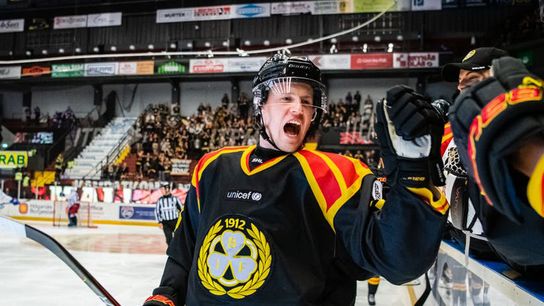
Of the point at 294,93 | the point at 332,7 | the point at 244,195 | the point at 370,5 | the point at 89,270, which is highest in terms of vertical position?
the point at 332,7

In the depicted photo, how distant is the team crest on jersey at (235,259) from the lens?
4.18ft

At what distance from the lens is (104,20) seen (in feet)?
59.3

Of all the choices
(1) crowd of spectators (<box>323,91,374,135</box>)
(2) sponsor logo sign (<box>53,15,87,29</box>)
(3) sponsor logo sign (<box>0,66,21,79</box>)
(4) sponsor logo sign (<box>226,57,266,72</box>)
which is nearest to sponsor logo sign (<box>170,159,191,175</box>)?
(4) sponsor logo sign (<box>226,57,266,72</box>)

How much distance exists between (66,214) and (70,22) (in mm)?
9491

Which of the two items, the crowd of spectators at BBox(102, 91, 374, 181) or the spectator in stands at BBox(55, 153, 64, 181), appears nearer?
the crowd of spectators at BBox(102, 91, 374, 181)

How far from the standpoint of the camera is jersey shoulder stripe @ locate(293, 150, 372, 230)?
1.29 m

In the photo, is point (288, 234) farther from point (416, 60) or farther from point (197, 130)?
point (197, 130)

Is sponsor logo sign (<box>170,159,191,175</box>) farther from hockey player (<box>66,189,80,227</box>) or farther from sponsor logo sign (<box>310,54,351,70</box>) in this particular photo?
sponsor logo sign (<box>310,54,351,70</box>)

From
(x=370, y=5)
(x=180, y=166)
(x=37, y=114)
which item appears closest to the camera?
(x=370, y=5)

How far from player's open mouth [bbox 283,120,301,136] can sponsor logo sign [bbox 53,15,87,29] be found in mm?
18934

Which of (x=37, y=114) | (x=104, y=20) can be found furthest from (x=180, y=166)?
(x=37, y=114)

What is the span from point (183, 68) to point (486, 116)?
55.7ft

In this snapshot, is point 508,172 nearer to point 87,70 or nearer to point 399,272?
point 399,272

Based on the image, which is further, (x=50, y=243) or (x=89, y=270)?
(x=89, y=270)
